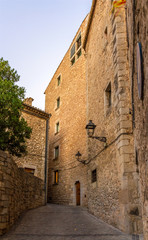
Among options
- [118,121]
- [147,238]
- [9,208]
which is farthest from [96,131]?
[147,238]

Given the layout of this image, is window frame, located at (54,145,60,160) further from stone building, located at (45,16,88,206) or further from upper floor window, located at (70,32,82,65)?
upper floor window, located at (70,32,82,65)

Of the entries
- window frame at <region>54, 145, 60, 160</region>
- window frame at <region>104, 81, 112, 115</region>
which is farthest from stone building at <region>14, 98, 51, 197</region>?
window frame at <region>104, 81, 112, 115</region>

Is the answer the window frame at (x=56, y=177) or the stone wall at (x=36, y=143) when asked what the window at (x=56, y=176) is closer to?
the window frame at (x=56, y=177)

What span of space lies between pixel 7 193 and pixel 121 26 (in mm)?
6036

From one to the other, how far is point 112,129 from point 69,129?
9.14 meters

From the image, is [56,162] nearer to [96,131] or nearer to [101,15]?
[96,131]

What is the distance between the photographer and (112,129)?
800cm

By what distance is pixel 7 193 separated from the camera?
21.8ft

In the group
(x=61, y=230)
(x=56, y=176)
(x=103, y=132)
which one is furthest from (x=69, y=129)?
(x=61, y=230)

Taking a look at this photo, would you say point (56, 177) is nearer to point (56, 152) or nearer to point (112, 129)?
point (56, 152)

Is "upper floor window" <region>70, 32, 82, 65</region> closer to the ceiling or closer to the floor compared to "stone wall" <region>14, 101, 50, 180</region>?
closer to the ceiling

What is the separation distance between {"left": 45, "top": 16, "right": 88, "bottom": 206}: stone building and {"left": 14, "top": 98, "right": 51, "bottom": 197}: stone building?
67.9 inches

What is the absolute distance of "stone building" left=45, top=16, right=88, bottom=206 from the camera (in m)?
15.0

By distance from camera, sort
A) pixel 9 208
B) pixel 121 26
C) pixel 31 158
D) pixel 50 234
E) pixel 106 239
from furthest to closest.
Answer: pixel 31 158 → pixel 121 26 → pixel 9 208 → pixel 50 234 → pixel 106 239
